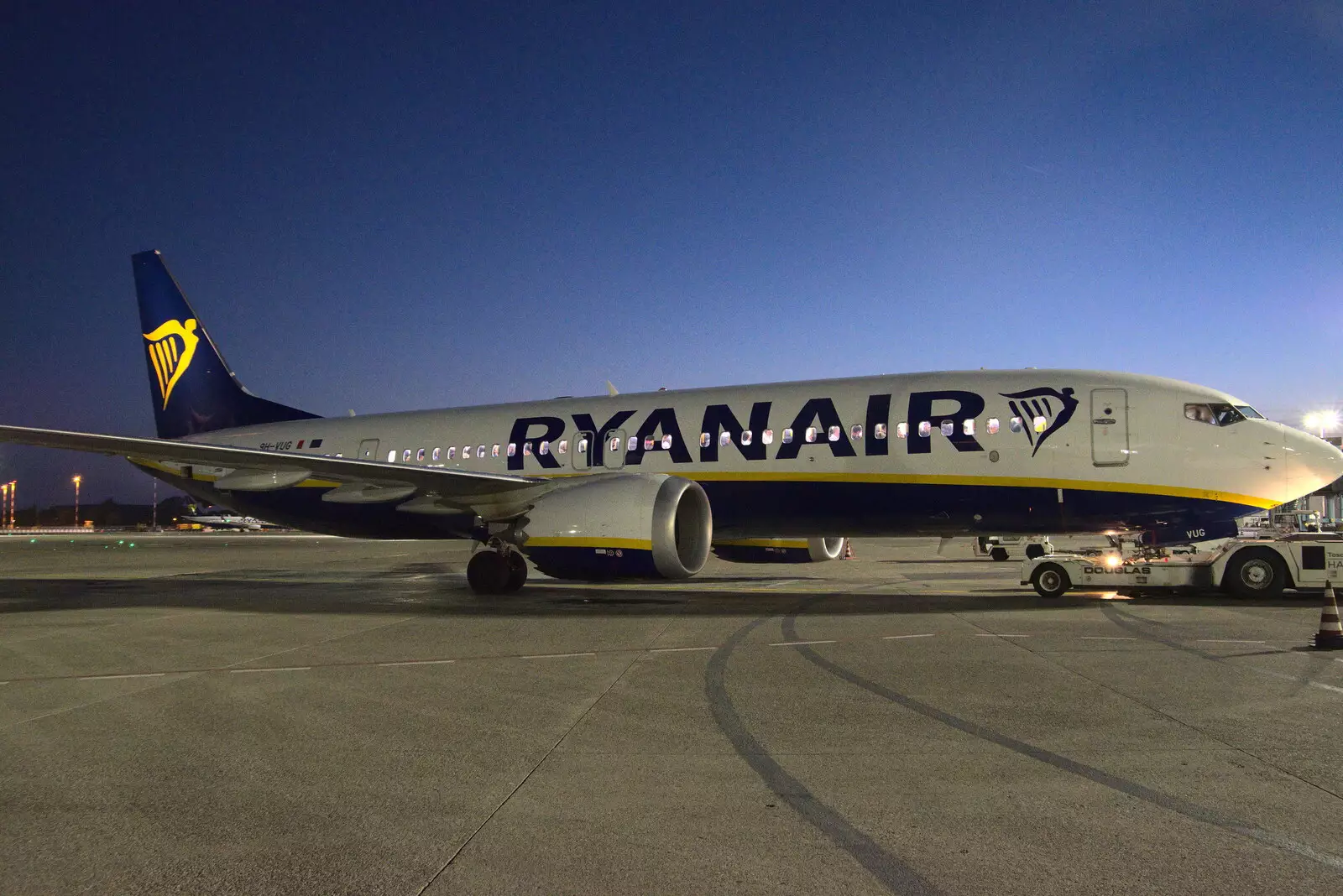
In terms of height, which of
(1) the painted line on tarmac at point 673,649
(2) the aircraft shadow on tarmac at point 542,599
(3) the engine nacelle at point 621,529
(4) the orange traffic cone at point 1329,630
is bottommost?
(2) the aircraft shadow on tarmac at point 542,599

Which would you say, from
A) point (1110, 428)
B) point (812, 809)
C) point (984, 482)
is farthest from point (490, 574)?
point (812, 809)

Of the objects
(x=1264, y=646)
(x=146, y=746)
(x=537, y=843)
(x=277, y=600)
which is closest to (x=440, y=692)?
(x=146, y=746)

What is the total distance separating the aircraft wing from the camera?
1317 centimetres

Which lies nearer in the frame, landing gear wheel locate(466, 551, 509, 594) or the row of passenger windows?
the row of passenger windows

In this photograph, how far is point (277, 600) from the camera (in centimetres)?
1423

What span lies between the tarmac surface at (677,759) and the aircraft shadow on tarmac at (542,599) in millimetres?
2058

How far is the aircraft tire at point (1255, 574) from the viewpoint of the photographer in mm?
12773

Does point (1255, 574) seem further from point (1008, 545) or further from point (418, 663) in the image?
point (1008, 545)

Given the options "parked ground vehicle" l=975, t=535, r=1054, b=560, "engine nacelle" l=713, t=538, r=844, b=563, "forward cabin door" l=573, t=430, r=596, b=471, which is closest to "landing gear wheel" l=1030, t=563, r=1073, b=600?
"parked ground vehicle" l=975, t=535, r=1054, b=560

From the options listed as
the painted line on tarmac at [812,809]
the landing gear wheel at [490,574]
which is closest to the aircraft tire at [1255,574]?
the painted line on tarmac at [812,809]

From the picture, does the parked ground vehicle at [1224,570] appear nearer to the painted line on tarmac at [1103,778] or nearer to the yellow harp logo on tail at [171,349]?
the painted line on tarmac at [1103,778]

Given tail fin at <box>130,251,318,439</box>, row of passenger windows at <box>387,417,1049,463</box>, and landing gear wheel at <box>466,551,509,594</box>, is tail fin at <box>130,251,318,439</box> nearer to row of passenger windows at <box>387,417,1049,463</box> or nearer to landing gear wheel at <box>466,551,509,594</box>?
row of passenger windows at <box>387,417,1049,463</box>

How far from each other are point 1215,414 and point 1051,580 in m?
3.29

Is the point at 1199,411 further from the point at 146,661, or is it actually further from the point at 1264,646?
the point at 146,661
